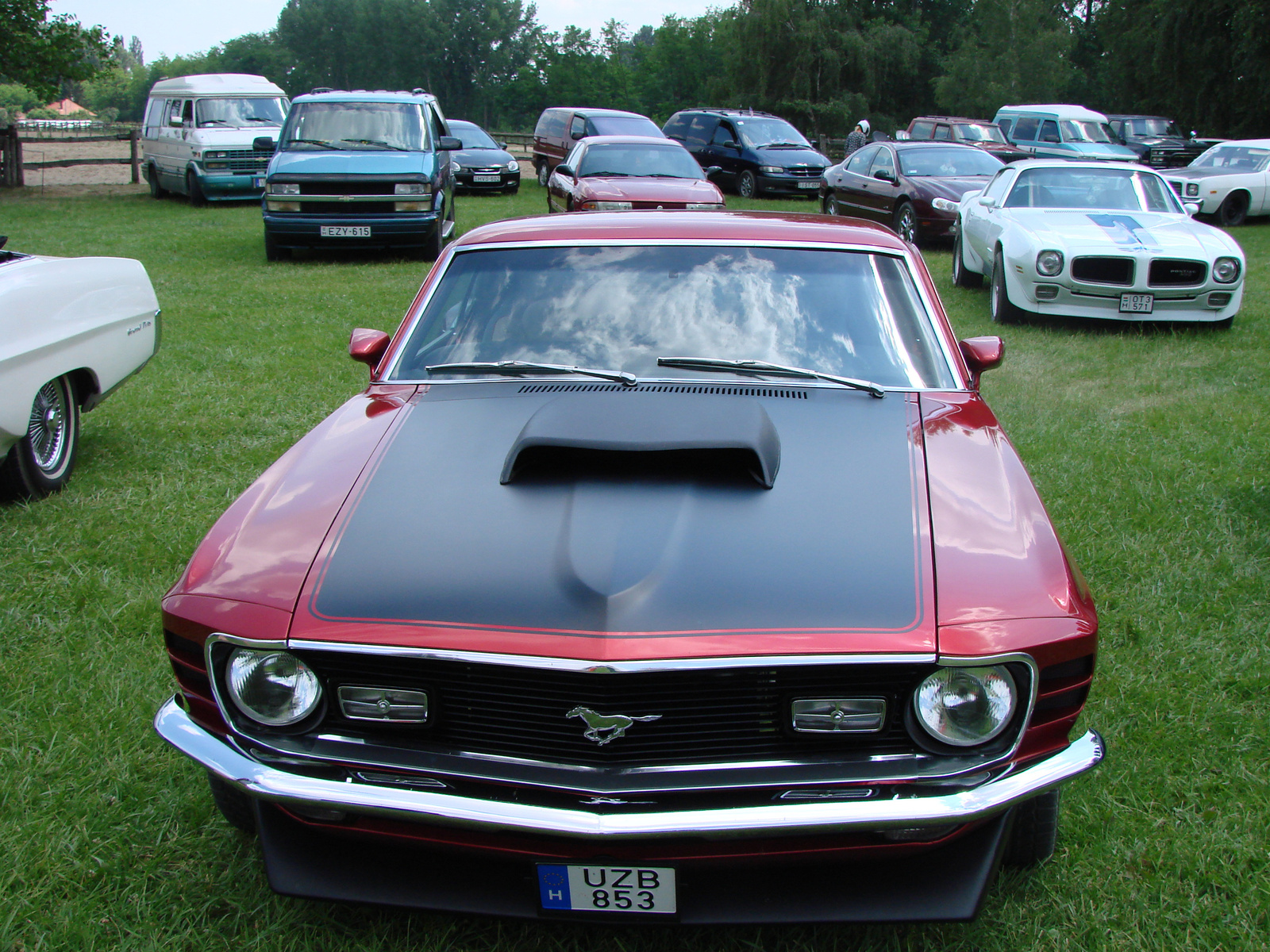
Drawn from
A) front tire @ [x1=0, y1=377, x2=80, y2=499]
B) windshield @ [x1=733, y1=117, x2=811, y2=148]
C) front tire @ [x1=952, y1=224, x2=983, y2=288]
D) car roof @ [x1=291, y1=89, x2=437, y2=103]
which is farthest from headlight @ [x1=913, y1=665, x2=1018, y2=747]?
windshield @ [x1=733, y1=117, x2=811, y2=148]

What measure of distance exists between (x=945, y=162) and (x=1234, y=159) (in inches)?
284

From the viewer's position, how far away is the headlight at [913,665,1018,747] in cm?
199

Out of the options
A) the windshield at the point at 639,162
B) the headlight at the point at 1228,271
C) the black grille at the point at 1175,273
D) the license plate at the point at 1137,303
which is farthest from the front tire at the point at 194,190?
the headlight at the point at 1228,271

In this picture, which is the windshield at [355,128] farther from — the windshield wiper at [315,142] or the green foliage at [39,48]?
the green foliage at [39,48]

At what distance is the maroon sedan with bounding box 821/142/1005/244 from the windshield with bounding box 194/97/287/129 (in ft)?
34.3

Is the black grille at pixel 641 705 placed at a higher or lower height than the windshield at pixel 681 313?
lower

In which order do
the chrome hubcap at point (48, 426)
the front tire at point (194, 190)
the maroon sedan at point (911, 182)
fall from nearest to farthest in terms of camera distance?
the chrome hubcap at point (48, 426)
the maroon sedan at point (911, 182)
the front tire at point (194, 190)

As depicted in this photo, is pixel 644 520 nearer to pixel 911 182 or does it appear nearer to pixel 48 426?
pixel 48 426

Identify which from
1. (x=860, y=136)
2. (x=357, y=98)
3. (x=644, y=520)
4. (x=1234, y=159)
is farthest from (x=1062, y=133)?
(x=644, y=520)

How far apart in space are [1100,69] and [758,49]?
14942 millimetres

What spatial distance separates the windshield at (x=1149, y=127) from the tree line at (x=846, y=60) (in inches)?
148

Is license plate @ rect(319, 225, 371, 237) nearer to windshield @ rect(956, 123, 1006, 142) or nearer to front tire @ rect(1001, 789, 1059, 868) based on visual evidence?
front tire @ rect(1001, 789, 1059, 868)

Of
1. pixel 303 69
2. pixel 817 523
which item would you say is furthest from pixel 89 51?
pixel 303 69

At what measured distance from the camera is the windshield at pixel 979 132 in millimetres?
21844
